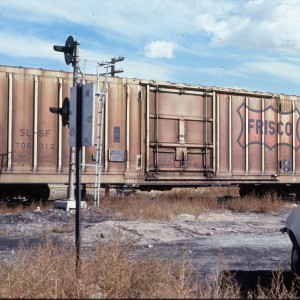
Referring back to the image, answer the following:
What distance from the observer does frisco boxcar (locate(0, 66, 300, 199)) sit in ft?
49.1

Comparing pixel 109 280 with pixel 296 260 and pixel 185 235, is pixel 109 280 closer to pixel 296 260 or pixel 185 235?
pixel 296 260

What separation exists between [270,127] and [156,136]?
485cm

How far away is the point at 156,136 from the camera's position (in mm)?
16844

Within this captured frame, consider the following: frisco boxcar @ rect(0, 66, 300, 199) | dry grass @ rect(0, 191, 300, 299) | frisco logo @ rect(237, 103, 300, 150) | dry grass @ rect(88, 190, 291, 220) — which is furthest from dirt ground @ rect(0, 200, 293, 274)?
frisco logo @ rect(237, 103, 300, 150)

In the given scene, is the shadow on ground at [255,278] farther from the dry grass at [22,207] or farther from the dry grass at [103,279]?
the dry grass at [22,207]

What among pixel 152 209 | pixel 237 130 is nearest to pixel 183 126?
pixel 237 130

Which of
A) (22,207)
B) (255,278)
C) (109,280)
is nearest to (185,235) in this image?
(255,278)

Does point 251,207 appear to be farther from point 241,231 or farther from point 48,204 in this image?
point 48,204

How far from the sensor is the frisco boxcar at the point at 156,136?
14961mm

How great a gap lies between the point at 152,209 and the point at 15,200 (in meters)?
4.01

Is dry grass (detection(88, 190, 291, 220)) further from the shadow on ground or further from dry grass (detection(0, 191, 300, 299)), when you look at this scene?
dry grass (detection(0, 191, 300, 299))

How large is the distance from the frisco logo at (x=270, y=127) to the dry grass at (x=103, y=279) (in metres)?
13.0

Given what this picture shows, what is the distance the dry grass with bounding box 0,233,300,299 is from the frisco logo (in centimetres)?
1298

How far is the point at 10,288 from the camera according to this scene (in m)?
5.68
